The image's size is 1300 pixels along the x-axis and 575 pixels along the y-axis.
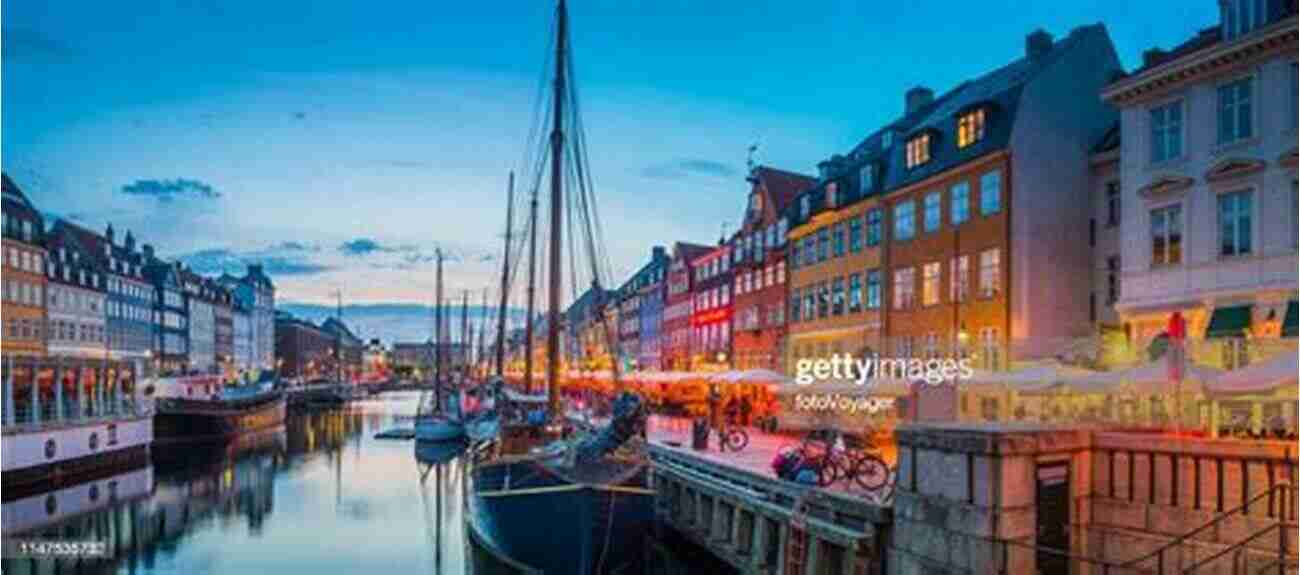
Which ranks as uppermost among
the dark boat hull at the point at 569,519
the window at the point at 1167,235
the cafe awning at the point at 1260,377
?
the window at the point at 1167,235

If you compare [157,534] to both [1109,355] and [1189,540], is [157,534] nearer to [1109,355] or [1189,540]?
[1109,355]

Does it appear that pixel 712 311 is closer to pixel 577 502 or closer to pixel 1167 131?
pixel 1167 131

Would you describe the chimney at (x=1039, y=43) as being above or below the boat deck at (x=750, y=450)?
above

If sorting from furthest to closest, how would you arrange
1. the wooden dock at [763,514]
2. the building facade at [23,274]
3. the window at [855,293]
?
the building facade at [23,274], the window at [855,293], the wooden dock at [763,514]

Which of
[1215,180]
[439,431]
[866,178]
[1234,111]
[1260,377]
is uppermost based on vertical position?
[866,178]

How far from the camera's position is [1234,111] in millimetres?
31859

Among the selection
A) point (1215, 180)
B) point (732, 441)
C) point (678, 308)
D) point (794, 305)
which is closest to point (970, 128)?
point (1215, 180)

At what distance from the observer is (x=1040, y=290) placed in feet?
138

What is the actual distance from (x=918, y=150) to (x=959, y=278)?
22.5 feet

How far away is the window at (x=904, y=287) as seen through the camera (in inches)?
1950

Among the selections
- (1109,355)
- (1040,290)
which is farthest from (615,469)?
(1040,290)

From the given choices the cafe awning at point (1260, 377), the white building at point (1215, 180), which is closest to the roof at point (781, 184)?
the white building at point (1215, 180)

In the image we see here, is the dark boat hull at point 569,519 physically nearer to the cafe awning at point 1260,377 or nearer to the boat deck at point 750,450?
the boat deck at point 750,450

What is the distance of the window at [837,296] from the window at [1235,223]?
25495 millimetres
